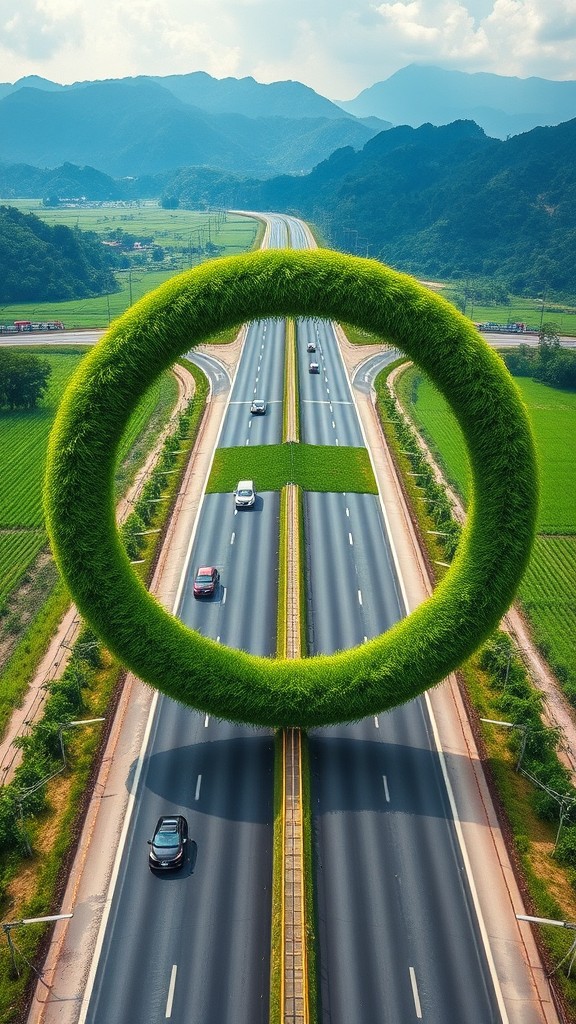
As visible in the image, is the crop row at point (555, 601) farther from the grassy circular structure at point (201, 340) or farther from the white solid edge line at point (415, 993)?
the white solid edge line at point (415, 993)

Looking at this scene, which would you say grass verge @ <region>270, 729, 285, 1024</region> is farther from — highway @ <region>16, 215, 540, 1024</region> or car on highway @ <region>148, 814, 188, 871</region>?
car on highway @ <region>148, 814, 188, 871</region>

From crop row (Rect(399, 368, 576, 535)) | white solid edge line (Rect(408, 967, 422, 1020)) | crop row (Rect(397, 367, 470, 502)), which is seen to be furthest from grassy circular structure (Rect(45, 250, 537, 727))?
crop row (Rect(397, 367, 470, 502))

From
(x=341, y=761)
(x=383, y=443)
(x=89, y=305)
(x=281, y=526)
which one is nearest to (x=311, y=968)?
(x=341, y=761)

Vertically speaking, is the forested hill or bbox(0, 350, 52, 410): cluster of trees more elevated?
the forested hill

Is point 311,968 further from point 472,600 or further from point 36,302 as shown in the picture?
point 36,302

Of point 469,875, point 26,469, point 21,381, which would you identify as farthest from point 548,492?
point 21,381

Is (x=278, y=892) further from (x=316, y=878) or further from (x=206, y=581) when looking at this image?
(x=206, y=581)

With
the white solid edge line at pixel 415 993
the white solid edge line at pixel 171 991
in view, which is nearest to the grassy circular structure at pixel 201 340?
the white solid edge line at pixel 171 991
